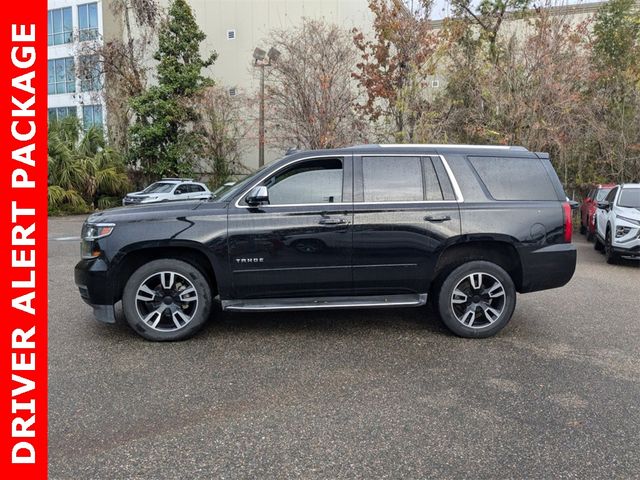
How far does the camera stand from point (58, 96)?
36.7 meters

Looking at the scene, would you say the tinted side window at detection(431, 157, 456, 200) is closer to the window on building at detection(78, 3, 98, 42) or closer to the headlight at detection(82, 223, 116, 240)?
the headlight at detection(82, 223, 116, 240)

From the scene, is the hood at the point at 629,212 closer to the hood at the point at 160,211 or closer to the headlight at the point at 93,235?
the hood at the point at 160,211

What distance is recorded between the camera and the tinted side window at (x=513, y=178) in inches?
213

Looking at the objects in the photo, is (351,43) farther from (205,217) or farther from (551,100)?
(205,217)

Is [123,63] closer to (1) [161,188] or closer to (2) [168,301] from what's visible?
(1) [161,188]

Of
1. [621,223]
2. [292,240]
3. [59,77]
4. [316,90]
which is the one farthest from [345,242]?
[59,77]

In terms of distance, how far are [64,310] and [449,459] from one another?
210 inches

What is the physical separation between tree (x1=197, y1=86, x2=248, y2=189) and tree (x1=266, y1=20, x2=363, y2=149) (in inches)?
235

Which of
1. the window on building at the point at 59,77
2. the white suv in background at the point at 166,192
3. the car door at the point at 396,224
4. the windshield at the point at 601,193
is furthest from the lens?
the window on building at the point at 59,77

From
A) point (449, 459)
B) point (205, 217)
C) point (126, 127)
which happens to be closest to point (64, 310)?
point (205, 217)

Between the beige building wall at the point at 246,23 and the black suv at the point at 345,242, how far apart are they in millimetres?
24383

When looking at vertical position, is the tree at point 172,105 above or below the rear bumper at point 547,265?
above

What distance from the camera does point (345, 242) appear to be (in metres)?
5.12

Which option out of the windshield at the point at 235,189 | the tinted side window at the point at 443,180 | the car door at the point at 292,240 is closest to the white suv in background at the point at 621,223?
the tinted side window at the point at 443,180
